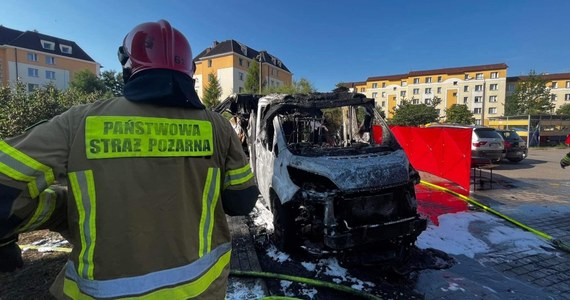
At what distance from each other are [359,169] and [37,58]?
62315 millimetres

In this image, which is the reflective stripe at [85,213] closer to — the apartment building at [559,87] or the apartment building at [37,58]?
the apartment building at [37,58]

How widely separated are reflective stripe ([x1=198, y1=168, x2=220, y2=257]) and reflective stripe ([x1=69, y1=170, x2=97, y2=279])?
402 mm

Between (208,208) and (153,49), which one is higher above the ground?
(153,49)

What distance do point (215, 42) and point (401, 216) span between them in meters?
59.0

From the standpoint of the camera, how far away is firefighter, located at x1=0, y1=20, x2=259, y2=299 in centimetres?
113

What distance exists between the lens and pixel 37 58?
49625mm

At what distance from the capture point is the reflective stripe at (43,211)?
122cm

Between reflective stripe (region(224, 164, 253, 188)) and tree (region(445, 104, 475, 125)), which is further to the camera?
tree (region(445, 104, 475, 125))

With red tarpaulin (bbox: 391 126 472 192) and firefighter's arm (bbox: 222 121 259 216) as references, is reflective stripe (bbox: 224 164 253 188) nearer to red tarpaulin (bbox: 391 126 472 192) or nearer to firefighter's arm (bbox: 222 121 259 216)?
firefighter's arm (bbox: 222 121 259 216)

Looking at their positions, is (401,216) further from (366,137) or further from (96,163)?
(96,163)

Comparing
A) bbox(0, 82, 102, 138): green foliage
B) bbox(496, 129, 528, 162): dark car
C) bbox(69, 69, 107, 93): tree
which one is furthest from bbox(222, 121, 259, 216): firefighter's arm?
bbox(69, 69, 107, 93): tree

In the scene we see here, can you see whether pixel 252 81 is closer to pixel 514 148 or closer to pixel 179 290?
pixel 514 148

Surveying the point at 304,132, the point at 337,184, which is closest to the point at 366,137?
the point at 304,132

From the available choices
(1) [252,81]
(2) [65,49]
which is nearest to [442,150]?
(1) [252,81]
